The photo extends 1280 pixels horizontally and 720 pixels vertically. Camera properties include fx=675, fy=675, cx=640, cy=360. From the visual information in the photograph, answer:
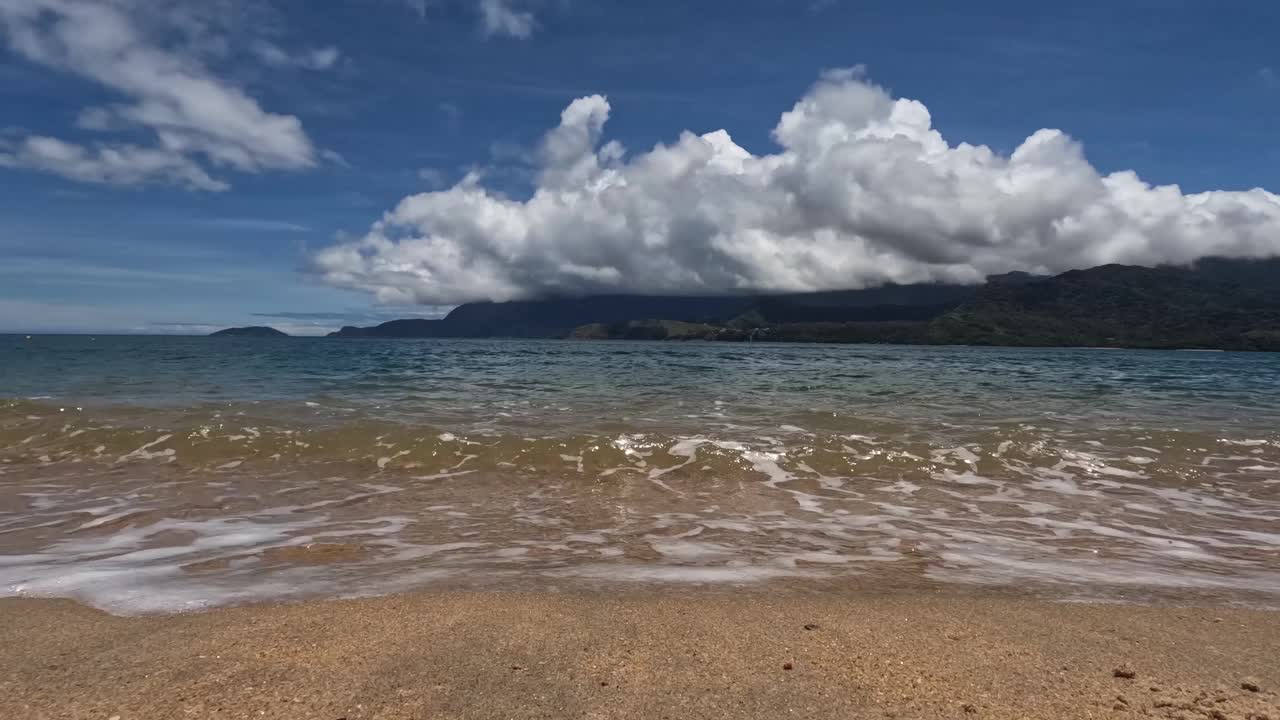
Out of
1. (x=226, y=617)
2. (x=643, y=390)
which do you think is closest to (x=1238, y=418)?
(x=643, y=390)

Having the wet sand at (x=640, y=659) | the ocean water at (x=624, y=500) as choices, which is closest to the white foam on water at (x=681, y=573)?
the ocean water at (x=624, y=500)

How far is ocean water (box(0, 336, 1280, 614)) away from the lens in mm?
6566

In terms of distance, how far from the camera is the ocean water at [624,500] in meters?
6.57

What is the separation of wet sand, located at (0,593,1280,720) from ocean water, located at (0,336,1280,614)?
0.58 metres

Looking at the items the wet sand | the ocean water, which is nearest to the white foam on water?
the ocean water

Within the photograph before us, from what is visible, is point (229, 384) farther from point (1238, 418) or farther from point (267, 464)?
point (1238, 418)

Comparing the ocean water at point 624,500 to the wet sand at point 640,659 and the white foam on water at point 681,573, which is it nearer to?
the white foam on water at point 681,573

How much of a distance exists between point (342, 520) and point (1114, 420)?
21245 millimetres

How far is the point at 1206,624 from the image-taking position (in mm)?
5242

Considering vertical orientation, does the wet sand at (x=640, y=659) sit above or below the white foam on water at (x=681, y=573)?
above

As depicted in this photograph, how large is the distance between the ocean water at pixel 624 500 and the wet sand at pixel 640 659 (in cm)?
58

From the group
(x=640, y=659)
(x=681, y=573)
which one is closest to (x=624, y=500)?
(x=681, y=573)

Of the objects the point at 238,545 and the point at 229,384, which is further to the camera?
the point at 229,384

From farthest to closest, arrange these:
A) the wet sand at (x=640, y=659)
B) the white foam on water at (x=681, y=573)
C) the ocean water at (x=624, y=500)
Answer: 1. the ocean water at (x=624, y=500)
2. the white foam on water at (x=681, y=573)
3. the wet sand at (x=640, y=659)
